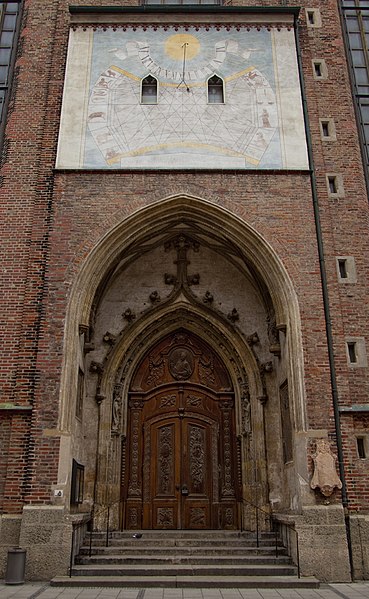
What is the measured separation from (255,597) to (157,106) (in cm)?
956

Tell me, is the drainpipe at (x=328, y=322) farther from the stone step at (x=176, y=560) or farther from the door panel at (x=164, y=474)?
the door panel at (x=164, y=474)

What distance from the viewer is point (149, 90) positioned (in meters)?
12.6

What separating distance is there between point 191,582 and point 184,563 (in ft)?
2.76

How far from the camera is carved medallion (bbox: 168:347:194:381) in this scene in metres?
12.5

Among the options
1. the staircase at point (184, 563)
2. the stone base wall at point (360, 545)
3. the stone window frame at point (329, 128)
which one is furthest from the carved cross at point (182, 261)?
the stone base wall at point (360, 545)

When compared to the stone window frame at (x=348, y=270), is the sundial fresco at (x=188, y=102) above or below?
above

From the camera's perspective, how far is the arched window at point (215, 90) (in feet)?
41.1

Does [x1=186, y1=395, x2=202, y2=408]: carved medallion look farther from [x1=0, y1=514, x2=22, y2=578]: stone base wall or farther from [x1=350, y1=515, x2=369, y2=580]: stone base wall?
[x1=0, y1=514, x2=22, y2=578]: stone base wall

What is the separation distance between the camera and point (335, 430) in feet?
32.3

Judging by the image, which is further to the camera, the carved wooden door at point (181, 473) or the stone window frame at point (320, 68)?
the stone window frame at point (320, 68)

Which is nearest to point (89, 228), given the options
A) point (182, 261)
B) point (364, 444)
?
point (182, 261)

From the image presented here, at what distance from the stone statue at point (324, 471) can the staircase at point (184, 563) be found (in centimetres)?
132

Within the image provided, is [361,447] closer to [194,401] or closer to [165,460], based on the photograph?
[194,401]

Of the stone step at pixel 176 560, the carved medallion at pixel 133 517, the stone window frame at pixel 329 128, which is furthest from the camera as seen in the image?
the stone window frame at pixel 329 128
